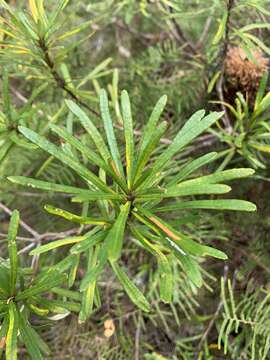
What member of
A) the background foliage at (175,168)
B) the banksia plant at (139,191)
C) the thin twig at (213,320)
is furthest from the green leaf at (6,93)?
the thin twig at (213,320)

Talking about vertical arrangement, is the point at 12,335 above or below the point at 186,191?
below

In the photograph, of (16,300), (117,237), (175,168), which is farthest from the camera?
(175,168)

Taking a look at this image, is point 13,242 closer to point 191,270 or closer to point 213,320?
point 191,270

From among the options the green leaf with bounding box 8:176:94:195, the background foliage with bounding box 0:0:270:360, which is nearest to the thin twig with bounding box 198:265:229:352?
the background foliage with bounding box 0:0:270:360

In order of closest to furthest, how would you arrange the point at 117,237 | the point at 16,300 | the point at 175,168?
the point at 117,237, the point at 16,300, the point at 175,168

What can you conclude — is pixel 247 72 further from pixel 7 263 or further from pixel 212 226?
pixel 7 263

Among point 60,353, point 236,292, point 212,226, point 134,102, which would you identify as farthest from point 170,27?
point 60,353

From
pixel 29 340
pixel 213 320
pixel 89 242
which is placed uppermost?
pixel 89 242

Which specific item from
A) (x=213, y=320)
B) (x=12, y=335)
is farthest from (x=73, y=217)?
(x=213, y=320)
